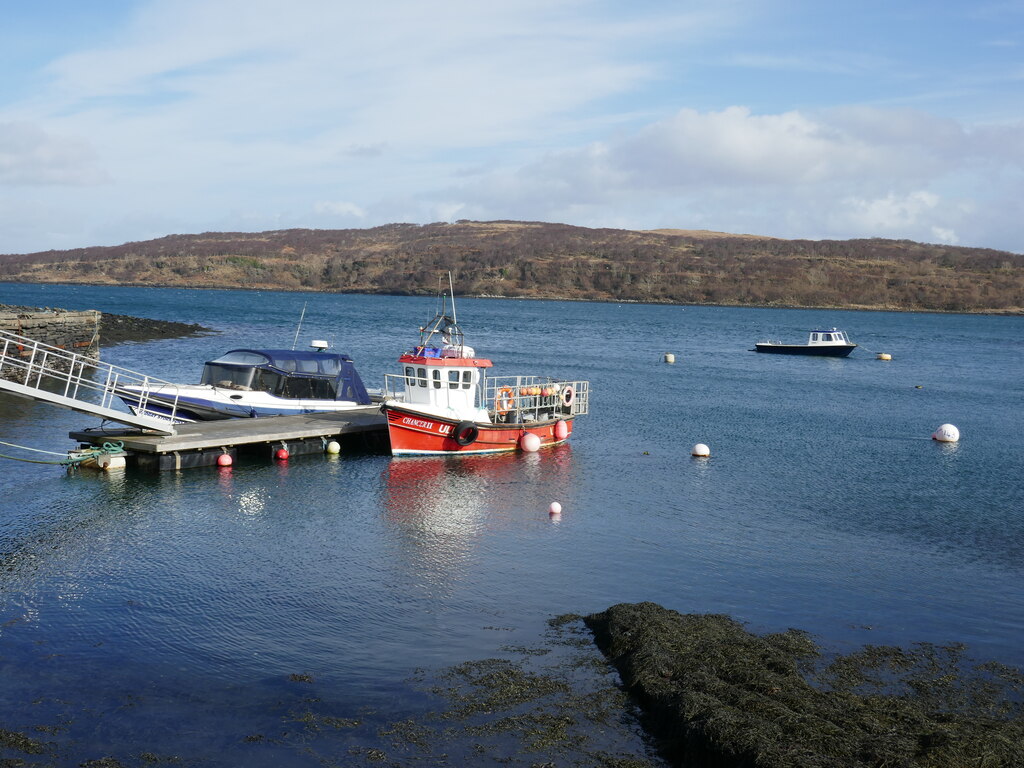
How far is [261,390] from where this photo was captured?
35.6 meters

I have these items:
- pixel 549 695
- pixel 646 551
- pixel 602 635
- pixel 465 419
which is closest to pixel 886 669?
pixel 602 635

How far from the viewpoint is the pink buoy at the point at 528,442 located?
34.7 metres

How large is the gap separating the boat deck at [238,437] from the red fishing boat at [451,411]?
5.86 ft

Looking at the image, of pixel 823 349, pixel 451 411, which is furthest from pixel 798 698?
pixel 823 349

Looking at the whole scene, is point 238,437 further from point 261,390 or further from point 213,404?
point 261,390

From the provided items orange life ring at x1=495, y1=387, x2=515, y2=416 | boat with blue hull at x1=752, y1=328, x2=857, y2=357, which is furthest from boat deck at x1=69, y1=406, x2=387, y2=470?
boat with blue hull at x1=752, y1=328, x2=857, y2=357

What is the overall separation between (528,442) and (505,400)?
1.70 meters

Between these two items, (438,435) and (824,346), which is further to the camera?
(824,346)

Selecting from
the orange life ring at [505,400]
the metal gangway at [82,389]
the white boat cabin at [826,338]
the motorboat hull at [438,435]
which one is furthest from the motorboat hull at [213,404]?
the white boat cabin at [826,338]

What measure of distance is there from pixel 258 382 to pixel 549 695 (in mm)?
23935

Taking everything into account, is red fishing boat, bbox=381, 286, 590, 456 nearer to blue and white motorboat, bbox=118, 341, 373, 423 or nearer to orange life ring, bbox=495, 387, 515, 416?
orange life ring, bbox=495, 387, 515, 416

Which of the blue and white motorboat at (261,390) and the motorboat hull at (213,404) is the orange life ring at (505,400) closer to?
the blue and white motorboat at (261,390)

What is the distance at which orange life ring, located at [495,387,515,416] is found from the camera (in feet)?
114

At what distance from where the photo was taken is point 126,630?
16.4 metres
